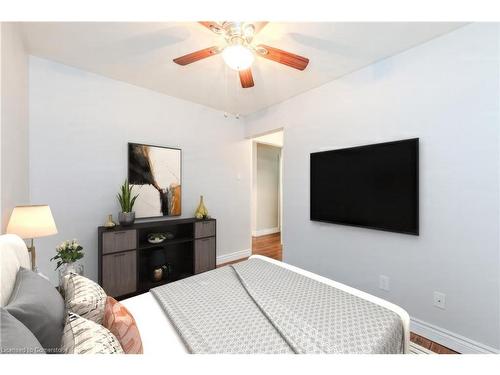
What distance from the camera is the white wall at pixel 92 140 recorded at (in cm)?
214

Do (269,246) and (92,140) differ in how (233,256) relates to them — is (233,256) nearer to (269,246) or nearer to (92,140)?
(269,246)

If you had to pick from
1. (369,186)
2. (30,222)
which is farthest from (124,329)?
(369,186)

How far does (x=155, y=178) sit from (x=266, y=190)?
345cm

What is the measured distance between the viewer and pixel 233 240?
12.2ft

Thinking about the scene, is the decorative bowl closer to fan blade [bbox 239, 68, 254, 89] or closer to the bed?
the bed

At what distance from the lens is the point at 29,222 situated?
1.36 metres

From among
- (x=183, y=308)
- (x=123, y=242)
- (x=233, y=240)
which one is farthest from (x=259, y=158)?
(x=183, y=308)

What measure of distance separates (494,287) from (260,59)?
8.60 feet

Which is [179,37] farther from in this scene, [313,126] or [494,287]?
[494,287]

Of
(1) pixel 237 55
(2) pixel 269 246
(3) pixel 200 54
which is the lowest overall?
(2) pixel 269 246

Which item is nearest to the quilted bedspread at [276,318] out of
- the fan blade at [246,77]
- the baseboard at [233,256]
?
the fan blade at [246,77]

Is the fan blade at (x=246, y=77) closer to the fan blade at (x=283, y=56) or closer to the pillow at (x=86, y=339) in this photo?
the fan blade at (x=283, y=56)

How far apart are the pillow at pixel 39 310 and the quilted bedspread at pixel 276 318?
464 mm

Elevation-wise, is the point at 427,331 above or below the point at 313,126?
below
